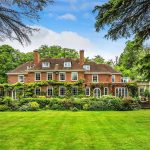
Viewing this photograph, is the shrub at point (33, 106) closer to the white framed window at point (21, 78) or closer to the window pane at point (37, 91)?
the window pane at point (37, 91)

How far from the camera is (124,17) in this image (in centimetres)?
2091

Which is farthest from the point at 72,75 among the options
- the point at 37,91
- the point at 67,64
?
the point at 37,91

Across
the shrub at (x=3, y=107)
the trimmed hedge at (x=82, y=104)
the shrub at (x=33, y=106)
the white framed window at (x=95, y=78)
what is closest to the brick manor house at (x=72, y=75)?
the white framed window at (x=95, y=78)

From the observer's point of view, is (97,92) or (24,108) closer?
(24,108)

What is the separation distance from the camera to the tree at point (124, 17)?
19.7m

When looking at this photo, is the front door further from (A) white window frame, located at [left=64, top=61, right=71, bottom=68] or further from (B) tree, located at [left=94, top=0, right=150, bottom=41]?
(B) tree, located at [left=94, top=0, right=150, bottom=41]

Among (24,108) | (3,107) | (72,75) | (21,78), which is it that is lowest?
(24,108)

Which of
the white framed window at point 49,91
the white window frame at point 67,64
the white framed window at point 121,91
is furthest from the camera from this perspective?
the white framed window at point 121,91

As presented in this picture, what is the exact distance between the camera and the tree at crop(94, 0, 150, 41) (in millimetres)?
19688

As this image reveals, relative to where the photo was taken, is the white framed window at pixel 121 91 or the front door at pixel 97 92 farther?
the white framed window at pixel 121 91

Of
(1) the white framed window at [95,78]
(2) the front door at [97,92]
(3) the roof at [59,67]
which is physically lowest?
(2) the front door at [97,92]

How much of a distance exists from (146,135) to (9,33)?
29.0 feet

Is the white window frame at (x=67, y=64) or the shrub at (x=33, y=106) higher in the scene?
the white window frame at (x=67, y=64)

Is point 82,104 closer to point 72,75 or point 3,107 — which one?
point 3,107
